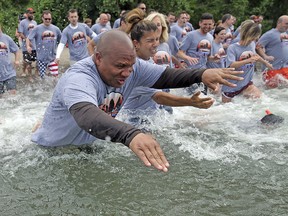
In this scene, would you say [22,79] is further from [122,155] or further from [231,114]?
[122,155]

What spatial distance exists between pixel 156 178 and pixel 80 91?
1580 millimetres

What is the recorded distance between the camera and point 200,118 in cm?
635

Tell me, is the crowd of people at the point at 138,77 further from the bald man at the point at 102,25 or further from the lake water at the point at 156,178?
the bald man at the point at 102,25

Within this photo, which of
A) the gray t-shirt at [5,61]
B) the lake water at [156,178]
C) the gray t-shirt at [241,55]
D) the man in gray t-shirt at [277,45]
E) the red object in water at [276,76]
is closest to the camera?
the lake water at [156,178]

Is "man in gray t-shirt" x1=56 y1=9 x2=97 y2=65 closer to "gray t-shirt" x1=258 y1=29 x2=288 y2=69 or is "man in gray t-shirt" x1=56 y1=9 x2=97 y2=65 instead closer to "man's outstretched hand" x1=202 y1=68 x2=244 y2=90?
"gray t-shirt" x1=258 y1=29 x2=288 y2=69

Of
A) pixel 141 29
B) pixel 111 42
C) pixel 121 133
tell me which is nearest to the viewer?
pixel 121 133

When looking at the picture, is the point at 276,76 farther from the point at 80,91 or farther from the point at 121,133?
the point at 121,133

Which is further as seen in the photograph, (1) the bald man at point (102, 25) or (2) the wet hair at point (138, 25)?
(1) the bald man at point (102, 25)

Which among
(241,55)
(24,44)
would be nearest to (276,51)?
(241,55)

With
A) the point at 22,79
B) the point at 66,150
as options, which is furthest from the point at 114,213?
the point at 22,79

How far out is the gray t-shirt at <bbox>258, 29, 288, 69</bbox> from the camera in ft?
27.3

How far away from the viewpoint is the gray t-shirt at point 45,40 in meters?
9.70

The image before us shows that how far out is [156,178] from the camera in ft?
12.7

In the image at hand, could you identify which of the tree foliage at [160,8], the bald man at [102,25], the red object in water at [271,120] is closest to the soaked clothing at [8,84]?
the red object in water at [271,120]
